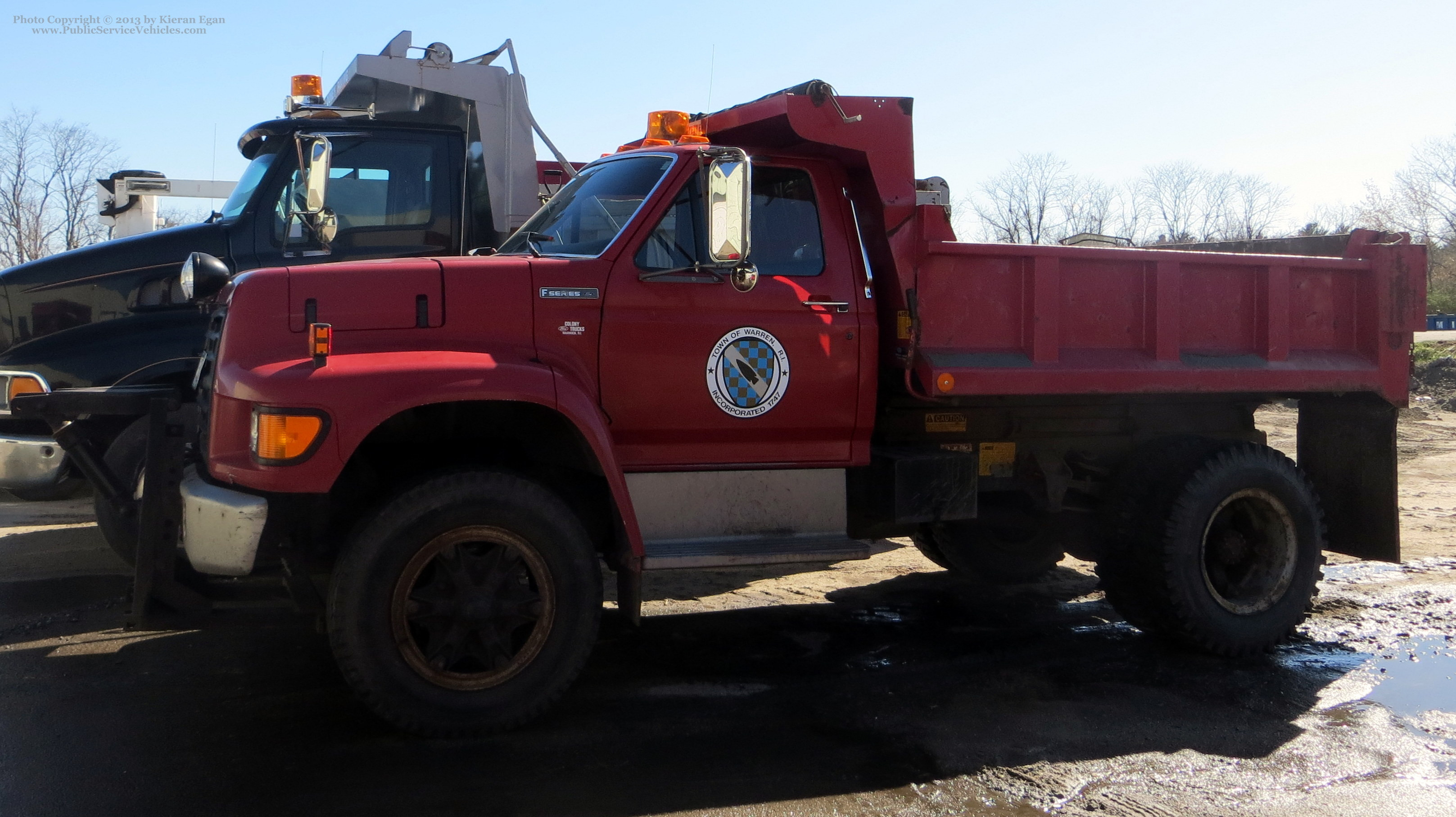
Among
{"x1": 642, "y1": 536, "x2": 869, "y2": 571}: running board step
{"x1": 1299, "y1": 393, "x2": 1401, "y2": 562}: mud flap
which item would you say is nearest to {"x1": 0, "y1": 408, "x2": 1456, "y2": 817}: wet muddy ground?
{"x1": 1299, "y1": 393, "x2": 1401, "y2": 562}: mud flap

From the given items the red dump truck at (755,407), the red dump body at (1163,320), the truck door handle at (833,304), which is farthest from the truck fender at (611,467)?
the red dump body at (1163,320)

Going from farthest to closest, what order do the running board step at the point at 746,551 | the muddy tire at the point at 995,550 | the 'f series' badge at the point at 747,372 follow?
1. the muddy tire at the point at 995,550
2. the 'f series' badge at the point at 747,372
3. the running board step at the point at 746,551

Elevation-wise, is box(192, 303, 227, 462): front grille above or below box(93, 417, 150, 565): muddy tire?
above

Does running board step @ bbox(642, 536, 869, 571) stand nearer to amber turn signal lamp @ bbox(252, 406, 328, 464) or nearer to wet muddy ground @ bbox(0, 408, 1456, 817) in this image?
wet muddy ground @ bbox(0, 408, 1456, 817)

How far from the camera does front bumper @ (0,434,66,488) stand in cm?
568

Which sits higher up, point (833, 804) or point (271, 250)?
point (271, 250)

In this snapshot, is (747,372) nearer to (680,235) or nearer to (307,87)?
(680,235)

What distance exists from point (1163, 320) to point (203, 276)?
14.9 ft

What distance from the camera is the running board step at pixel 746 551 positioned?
4.78m

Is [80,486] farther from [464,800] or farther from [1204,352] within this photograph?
[1204,352]

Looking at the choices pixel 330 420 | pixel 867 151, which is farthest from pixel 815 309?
pixel 330 420

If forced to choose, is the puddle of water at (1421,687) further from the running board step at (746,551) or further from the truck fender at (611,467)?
the truck fender at (611,467)

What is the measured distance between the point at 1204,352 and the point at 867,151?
211cm

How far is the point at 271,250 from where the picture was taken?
6.47m
